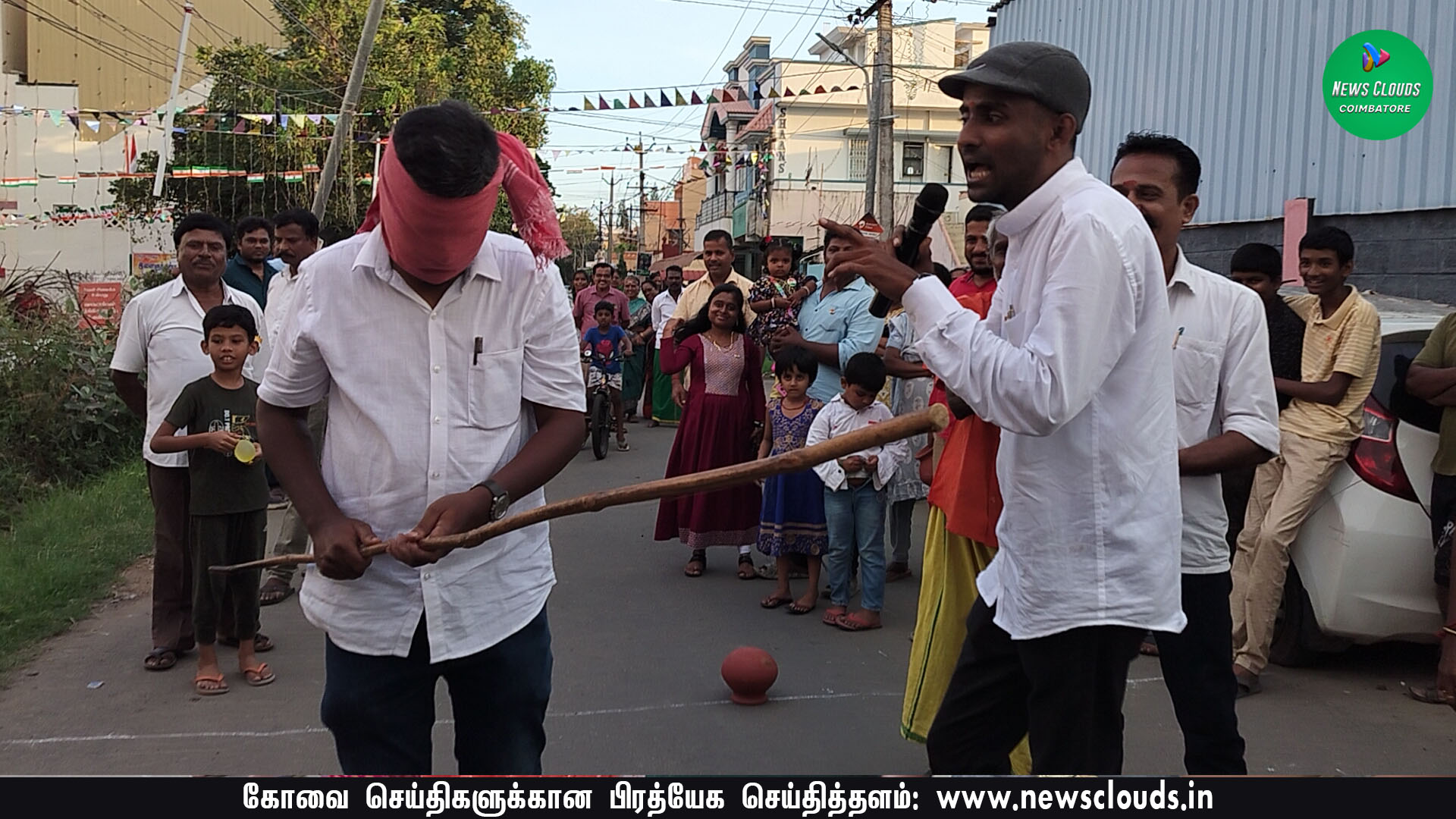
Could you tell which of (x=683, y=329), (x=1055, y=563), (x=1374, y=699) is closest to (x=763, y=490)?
(x=683, y=329)

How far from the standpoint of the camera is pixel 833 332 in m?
6.70

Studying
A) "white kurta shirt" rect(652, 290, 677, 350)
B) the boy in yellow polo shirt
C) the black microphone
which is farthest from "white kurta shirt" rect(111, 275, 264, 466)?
"white kurta shirt" rect(652, 290, 677, 350)

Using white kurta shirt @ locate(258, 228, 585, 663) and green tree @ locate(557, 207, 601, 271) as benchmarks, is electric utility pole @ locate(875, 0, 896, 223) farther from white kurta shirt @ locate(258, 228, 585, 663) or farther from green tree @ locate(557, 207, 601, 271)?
green tree @ locate(557, 207, 601, 271)

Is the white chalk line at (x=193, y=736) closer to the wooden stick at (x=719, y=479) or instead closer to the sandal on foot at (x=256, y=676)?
the sandal on foot at (x=256, y=676)

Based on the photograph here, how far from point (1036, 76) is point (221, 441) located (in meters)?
3.79

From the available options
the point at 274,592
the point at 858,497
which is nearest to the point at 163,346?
the point at 274,592

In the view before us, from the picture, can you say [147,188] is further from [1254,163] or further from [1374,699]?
[1374,699]

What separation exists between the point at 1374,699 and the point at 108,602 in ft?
20.3

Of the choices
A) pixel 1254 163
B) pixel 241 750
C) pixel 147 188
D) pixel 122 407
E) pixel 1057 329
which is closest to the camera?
pixel 1057 329

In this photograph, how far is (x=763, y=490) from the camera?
6.92 m

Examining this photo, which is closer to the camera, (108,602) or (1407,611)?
(1407,611)

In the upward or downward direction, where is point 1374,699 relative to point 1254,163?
downward

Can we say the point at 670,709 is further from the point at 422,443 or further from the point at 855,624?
the point at 422,443

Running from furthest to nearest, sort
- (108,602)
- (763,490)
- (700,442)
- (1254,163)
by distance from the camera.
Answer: (1254,163) → (700,442) → (763,490) → (108,602)
